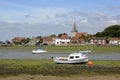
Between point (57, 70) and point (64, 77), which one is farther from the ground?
point (57, 70)

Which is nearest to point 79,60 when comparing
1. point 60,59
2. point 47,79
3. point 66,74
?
point 60,59

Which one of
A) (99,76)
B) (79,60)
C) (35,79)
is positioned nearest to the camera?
(35,79)

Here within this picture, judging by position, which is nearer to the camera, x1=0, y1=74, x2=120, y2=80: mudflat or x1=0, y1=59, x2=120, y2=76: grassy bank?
x1=0, y1=74, x2=120, y2=80: mudflat

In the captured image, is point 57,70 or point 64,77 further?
point 57,70

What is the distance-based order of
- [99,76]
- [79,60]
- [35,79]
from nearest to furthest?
[35,79] → [99,76] → [79,60]

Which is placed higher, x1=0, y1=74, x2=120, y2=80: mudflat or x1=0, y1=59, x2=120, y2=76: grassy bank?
x1=0, y1=59, x2=120, y2=76: grassy bank

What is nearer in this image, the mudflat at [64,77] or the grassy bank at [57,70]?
the mudflat at [64,77]

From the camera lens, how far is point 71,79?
3188cm

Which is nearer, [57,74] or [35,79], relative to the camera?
[35,79]

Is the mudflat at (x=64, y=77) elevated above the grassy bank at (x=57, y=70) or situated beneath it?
situated beneath

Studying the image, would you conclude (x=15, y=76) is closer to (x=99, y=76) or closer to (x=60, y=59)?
(x=99, y=76)

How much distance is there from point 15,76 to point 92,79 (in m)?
7.67

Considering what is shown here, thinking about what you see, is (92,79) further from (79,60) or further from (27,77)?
(79,60)

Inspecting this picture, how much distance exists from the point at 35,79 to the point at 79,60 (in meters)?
23.8
